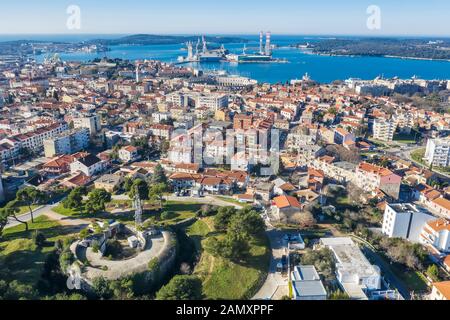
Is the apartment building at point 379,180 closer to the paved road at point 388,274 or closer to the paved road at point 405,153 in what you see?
the paved road at point 388,274

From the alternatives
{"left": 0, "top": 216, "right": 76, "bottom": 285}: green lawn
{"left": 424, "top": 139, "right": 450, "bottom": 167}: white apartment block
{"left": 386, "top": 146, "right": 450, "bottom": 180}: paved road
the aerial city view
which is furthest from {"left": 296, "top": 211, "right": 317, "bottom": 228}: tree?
{"left": 424, "top": 139, "right": 450, "bottom": 167}: white apartment block

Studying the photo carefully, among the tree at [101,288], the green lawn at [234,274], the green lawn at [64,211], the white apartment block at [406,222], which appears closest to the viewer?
the tree at [101,288]

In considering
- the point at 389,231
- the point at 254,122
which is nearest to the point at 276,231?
the point at 389,231

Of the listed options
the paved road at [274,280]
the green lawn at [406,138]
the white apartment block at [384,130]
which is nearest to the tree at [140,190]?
the paved road at [274,280]

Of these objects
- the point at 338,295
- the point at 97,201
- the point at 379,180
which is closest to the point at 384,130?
the point at 379,180

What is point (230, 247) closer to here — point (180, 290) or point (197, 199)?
point (180, 290)

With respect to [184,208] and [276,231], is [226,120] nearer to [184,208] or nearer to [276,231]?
[184,208]
